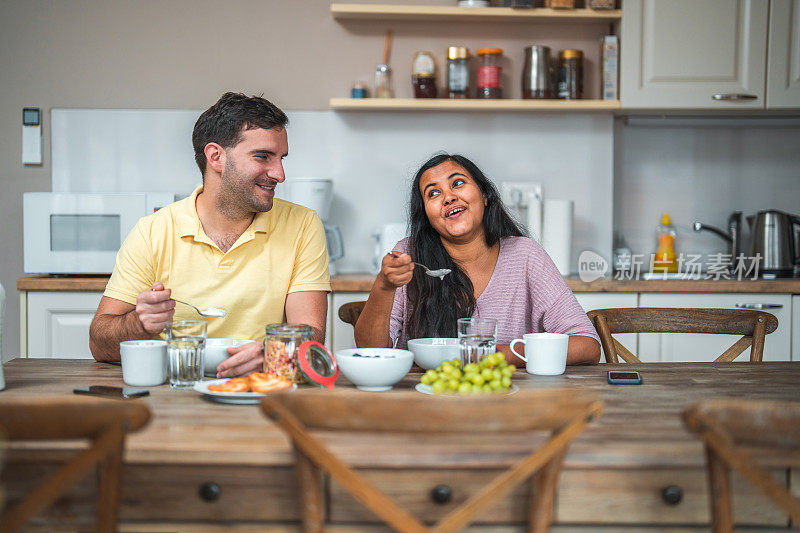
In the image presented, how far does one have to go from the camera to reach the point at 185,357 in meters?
1.40

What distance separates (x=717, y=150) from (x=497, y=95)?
45.5 inches

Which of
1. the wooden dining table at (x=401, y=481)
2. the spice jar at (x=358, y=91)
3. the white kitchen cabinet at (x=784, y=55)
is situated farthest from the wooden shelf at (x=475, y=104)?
the wooden dining table at (x=401, y=481)

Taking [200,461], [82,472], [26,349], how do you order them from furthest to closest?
[26,349], [200,461], [82,472]

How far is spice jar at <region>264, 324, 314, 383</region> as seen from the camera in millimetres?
1410

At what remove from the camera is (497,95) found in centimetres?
332

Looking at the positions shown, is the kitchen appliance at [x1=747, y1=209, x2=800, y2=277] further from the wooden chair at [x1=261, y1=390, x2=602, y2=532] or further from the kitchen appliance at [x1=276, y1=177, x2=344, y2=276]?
the wooden chair at [x1=261, y1=390, x2=602, y2=532]

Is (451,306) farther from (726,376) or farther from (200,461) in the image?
(200,461)

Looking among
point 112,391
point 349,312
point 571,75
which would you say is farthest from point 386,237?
point 112,391

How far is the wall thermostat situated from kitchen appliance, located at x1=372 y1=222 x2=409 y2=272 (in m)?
1.59

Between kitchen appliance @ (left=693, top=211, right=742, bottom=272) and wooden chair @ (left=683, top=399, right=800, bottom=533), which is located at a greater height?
kitchen appliance @ (left=693, top=211, right=742, bottom=272)

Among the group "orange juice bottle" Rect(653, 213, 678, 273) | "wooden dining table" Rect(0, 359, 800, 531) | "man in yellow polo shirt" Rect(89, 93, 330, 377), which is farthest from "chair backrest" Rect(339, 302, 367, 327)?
"orange juice bottle" Rect(653, 213, 678, 273)

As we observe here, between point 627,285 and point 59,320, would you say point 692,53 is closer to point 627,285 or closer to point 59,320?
point 627,285

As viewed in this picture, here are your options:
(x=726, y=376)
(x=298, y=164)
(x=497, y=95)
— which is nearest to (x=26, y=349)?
(x=298, y=164)

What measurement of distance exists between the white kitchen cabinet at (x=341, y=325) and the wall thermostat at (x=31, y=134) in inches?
63.1
